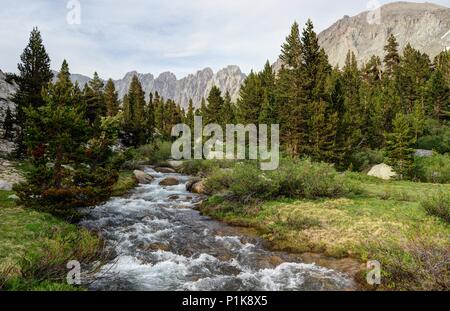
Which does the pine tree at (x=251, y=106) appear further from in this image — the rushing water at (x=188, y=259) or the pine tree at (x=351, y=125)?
the rushing water at (x=188, y=259)

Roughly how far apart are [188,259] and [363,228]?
8.47 metres

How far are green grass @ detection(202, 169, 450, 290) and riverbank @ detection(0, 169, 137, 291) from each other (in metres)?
8.66

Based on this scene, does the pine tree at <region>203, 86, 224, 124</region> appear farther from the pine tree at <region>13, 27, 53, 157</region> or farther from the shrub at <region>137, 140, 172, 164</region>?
the pine tree at <region>13, 27, 53, 157</region>

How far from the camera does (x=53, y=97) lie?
1739cm

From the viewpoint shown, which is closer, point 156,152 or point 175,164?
point 175,164

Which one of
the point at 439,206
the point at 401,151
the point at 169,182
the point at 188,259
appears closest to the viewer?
the point at 188,259

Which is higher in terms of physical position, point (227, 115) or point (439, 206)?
point (227, 115)

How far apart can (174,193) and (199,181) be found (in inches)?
106

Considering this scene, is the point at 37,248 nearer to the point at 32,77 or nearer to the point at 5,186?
the point at 5,186

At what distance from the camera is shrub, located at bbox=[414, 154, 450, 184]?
3188 centimetres

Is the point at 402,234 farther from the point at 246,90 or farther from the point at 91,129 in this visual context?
the point at 246,90

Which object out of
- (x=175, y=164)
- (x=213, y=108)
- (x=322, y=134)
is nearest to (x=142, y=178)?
(x=175, y=164)

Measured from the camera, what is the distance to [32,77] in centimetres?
3130

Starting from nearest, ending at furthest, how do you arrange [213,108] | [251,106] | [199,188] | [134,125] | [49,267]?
[49,267]
[199,188]
[251,106]
[134,125]
[213,108]
